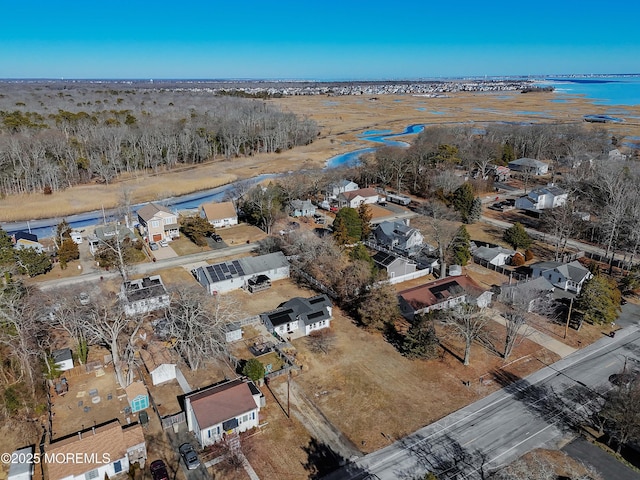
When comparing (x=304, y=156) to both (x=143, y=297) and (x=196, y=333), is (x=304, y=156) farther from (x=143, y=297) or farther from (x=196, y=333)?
(x=196, y=333)

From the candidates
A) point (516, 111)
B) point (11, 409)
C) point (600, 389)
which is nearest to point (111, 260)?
point (11, 409)

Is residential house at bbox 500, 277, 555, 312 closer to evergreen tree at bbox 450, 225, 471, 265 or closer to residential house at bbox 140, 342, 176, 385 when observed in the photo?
evergreen tree at bbox 450, 225, 471, 265

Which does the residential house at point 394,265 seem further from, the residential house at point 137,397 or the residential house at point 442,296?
the residential house at point 137,397

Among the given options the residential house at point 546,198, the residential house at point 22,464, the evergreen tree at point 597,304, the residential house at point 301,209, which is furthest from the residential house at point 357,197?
the residential house at point 22,464

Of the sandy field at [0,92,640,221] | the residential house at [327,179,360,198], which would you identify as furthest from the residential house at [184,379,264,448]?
the sandy field at [0,92,640,221]

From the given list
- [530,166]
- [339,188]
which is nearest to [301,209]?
[339,188]
